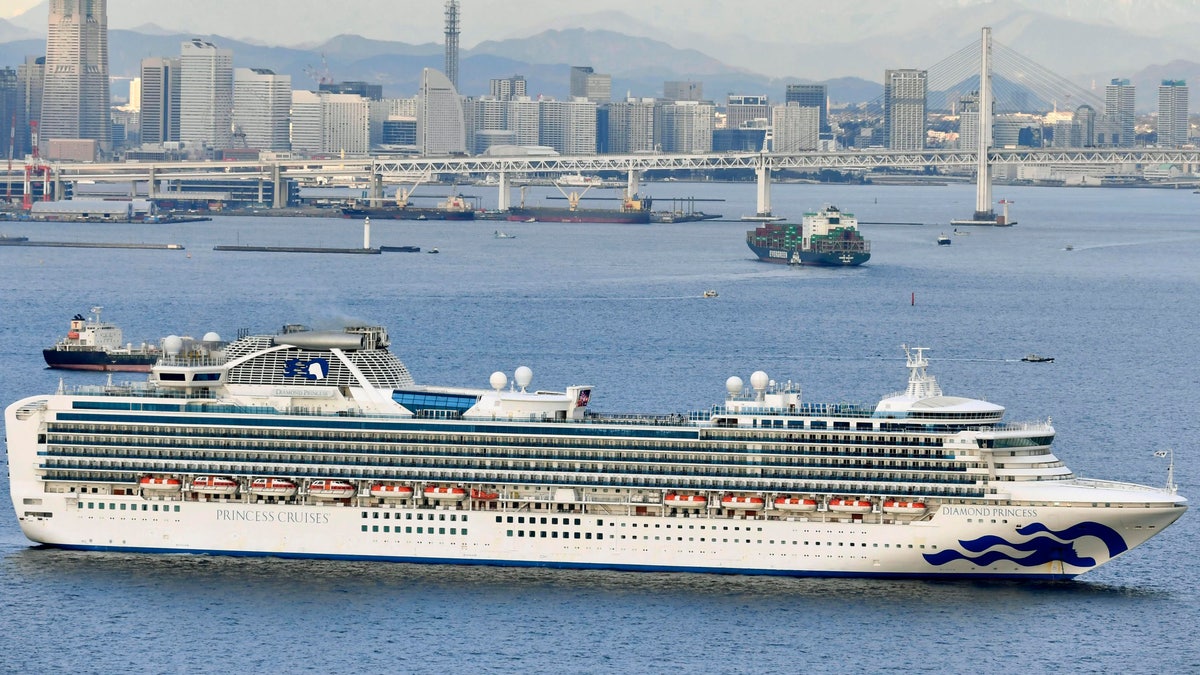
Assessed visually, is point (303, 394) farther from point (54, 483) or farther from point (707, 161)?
point (707, 161)

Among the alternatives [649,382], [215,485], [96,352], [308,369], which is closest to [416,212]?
[96,352]

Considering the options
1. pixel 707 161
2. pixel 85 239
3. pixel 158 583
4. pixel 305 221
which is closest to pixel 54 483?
pixel 158 583

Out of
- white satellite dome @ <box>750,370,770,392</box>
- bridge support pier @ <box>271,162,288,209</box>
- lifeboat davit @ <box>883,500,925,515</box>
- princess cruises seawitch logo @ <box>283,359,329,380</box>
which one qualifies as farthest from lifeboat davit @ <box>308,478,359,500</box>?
bridge support pier @ <box>271,162,288,209</box>

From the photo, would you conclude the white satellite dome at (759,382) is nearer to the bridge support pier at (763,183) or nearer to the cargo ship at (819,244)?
the cargo ship at (819,244)

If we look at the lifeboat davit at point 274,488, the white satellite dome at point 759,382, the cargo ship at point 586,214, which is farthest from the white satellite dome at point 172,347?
the cargo ship at point 586,214

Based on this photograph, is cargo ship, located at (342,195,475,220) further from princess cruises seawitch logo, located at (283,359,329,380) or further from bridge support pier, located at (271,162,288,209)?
princess cruises seawitch logo, located at (283,359,329,380)
